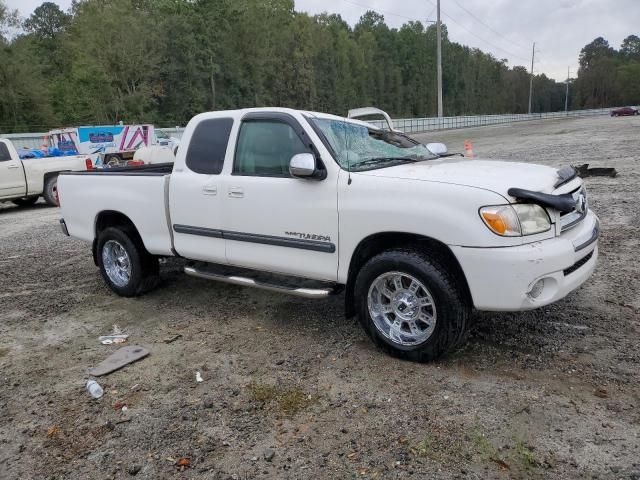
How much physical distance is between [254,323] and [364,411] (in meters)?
1.86

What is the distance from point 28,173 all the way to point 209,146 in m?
10.6

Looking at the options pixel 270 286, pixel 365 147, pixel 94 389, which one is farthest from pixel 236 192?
pixel 94 389

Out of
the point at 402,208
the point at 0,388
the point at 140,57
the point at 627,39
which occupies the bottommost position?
the point at 0,388

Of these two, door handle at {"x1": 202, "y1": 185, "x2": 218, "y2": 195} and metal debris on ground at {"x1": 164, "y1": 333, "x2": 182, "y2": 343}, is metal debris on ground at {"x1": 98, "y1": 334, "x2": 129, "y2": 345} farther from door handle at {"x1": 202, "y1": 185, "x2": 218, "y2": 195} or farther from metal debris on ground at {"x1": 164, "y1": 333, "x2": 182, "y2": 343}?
door handle at {"x1": 202, "y1": 185, "x2": 218, "y2": 195}

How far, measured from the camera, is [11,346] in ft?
15.5

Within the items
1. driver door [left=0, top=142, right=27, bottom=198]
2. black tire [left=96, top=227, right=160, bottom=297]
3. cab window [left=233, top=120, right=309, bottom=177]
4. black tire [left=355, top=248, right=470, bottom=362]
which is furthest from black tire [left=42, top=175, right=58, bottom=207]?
black tire [left=355, top=248, right=470, bottom=362]

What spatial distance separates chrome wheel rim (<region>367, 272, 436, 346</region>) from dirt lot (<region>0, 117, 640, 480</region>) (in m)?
0.21

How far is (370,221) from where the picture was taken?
3.83 meters

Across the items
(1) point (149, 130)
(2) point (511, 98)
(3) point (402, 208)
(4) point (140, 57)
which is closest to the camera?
(3) point (402, 208)

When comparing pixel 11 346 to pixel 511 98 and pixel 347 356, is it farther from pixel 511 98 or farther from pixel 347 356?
pixel 511 98

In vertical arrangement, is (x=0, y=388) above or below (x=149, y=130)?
below

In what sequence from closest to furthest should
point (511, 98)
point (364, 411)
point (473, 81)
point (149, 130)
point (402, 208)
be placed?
1. point (364, 411)
2. point (402, 208)
3. point (149, 130)
4. point (473, 81)
5. point (511, 98)

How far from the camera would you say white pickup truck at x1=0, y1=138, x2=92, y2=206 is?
43.0 ft

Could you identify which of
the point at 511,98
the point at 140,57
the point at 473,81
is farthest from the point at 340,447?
the point at 511,98
